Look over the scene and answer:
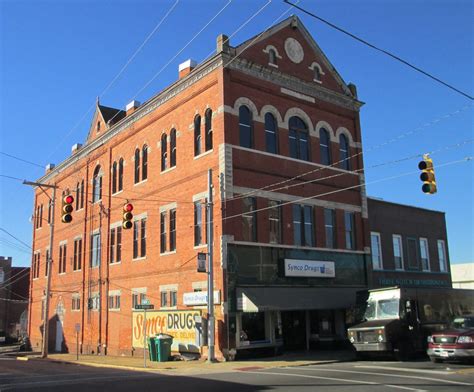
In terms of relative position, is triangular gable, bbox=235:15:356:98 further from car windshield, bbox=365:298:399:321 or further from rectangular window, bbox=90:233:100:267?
rectangular window, bbox=90:233:100:267

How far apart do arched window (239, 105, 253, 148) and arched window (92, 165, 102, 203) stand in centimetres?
1437

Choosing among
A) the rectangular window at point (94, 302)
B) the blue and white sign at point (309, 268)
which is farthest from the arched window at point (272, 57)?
the rectangular window at point (94, 302)

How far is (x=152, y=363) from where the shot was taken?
22938mm

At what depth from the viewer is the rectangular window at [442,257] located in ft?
117

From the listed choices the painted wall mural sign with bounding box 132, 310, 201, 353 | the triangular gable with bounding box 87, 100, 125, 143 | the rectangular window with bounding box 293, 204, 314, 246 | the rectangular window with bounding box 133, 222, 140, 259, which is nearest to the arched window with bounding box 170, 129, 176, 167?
the rectangular window with bounding box 133, 222, 140, 259

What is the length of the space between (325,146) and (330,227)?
4560 mm

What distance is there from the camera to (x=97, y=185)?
36.4 metres

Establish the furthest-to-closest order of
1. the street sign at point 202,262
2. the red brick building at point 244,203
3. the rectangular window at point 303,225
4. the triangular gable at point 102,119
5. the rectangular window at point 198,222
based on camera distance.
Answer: the triangular gable at point 102,119 → the rectangular window at point 303,225 → the rectangular window at point 198,222 → the red brick building at point 244,203 → the street sign at point 202,262

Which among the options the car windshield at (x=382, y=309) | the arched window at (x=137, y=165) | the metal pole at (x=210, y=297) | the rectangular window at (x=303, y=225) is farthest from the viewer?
the arched window at (x=137, y=165)

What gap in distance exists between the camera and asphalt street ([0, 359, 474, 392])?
41.3 feet

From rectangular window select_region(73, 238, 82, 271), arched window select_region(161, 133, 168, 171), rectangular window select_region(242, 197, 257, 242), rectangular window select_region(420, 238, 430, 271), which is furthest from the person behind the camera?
rectangular window select_region(73, 238, 82, 271)

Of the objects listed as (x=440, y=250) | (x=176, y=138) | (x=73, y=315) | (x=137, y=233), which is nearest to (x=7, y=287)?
(x=73, y=315)

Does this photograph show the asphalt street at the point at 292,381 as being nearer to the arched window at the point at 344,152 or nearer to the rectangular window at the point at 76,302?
the arched window at the point at 344,152

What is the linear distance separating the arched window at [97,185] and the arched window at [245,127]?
47.1 ft
